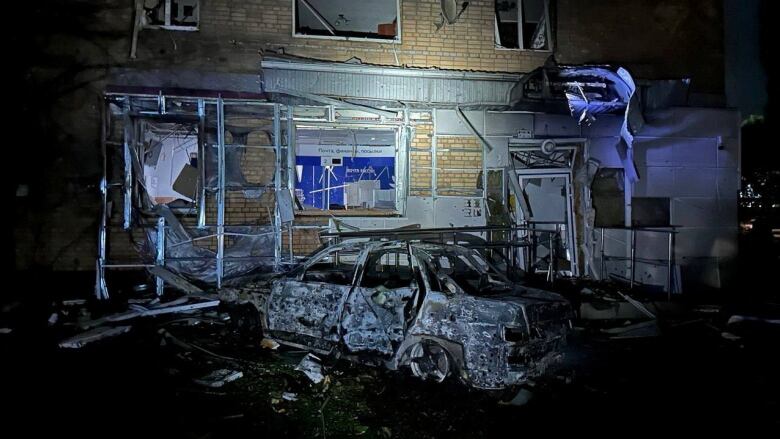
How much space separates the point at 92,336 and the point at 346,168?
5.49 m

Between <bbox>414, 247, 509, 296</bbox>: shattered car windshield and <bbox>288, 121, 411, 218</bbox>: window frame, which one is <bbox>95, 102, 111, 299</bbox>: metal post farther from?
<bbox>414, 247, 509, 296</bbox>: shattered car windshield

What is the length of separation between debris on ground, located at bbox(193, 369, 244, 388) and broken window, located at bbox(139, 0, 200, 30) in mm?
7370

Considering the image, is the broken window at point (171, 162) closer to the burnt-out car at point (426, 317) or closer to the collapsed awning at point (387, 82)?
the collapsed awning at point (387, 82)

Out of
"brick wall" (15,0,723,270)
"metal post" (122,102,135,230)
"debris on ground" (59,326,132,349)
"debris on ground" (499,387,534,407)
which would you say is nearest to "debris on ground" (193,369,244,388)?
"debris on ground" (59,326,132,349)

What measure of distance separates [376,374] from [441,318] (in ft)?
3.53

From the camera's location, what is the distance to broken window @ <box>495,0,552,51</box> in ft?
35.2

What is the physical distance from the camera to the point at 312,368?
17.4 ft

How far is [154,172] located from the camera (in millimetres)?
9766

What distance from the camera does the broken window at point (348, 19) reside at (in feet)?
33.3

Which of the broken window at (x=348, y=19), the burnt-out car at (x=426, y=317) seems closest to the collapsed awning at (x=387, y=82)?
the broken window at (x=348, y=19)

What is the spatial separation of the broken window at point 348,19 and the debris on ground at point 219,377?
7.25 meters

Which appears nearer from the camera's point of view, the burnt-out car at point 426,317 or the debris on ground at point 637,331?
the burnt-out car at point 426,317

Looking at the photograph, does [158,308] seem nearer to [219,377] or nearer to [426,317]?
[219,377]

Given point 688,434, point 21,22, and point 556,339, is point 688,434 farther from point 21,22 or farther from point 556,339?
point 21,22
